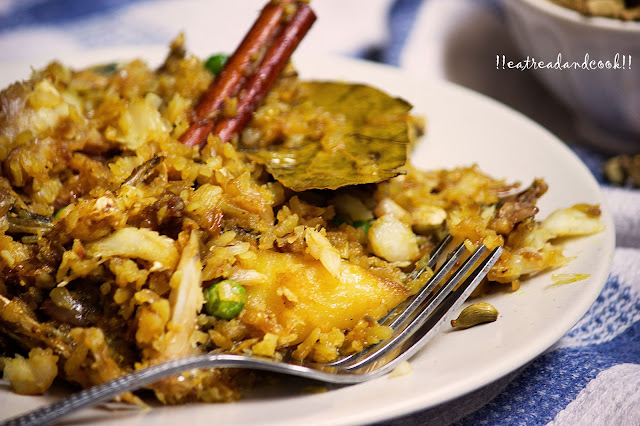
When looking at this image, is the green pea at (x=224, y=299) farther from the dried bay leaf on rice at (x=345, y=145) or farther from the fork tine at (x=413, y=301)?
the dried bay leaf on rice at (x=345, y=145)

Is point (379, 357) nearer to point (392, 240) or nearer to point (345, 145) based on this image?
point (392, 240)

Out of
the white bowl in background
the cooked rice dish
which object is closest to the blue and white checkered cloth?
the white bowl in background

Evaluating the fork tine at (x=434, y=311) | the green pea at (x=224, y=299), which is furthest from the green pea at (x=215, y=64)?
the fork tine at (x=434, y=311)

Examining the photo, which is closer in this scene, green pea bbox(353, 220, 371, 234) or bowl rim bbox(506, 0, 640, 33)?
green pea bbox(353, 220, 371, 234)

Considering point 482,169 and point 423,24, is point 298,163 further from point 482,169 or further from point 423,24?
point 423,24

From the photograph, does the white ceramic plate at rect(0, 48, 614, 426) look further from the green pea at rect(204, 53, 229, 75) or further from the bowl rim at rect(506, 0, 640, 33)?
the green pea at rect(204, 53, 229, 75)

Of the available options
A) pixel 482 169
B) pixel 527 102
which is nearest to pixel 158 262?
pixel 482 169
